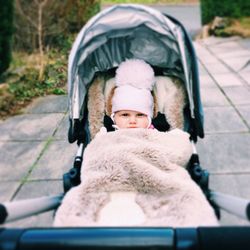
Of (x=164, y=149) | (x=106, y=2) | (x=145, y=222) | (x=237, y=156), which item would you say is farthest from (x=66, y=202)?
(x=106, y=2)

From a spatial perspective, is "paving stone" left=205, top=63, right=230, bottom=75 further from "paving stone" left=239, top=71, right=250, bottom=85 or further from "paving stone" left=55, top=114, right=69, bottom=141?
"paving stone" left=55, top=114, right=69, bottom=141

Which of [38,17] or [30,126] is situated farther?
[38,17]

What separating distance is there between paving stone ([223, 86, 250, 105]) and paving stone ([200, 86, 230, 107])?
0.10 m

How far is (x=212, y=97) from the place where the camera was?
6.27m

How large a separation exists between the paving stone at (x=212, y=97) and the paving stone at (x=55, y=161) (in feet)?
6.70

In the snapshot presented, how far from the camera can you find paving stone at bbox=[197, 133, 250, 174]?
4281 mm

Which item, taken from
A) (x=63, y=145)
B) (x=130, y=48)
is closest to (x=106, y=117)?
(x=130, y=48)

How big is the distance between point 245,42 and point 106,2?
1156 centimetres

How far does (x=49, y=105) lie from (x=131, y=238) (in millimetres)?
4624

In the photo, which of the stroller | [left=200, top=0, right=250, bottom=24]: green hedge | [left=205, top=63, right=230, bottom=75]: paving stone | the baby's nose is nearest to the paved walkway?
[left=205, top=63, right=230, bottom=75]: paving stone

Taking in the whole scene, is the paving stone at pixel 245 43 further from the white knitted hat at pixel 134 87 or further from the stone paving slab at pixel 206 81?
the white knitted hat at pixel 134 87

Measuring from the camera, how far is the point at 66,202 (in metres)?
2.52

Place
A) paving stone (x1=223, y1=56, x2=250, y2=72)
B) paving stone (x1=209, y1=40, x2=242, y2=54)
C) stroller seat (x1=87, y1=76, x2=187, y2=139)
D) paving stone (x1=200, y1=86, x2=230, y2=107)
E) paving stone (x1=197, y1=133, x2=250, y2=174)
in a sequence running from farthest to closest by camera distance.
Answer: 1. paving stone (x1=209, y1=40, x2=242, y2=54)
2. paving stone (x1=223, y1=56, x2=250, y2=72)
3. paving stone (x1=200, y1=86, x2=230, y2=107)
4. paving stone (x1=197, y1=133, x2=250, y2=174)
5. stroller seat (x1=87, y1=76, x2=187, y2=139)

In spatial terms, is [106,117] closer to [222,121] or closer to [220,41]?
[222,121]
